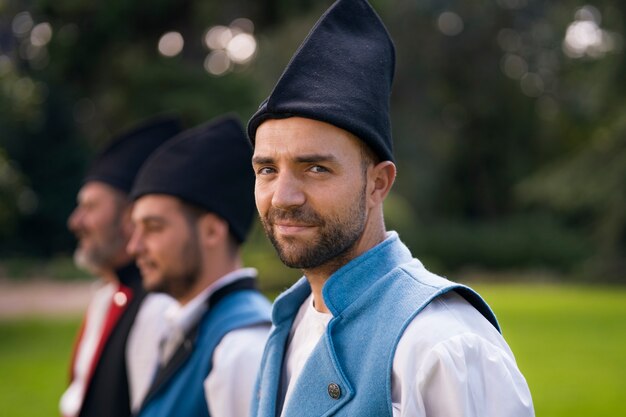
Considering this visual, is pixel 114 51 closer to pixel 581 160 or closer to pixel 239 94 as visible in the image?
pixel 239 94

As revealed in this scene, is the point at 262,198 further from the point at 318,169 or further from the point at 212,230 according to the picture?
the point at 212,230

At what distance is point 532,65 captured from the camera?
117 feet

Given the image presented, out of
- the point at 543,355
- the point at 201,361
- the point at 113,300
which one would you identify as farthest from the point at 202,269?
Answer: the point at 543,355

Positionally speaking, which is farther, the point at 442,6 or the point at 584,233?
the point at 584,233

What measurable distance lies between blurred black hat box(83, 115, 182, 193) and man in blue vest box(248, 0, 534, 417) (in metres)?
2.81

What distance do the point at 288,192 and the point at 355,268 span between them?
0.25 m

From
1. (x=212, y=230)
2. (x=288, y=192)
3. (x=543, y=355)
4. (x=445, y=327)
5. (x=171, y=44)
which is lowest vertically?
(x=543, y=355)

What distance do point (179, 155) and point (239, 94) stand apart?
14.2 meters

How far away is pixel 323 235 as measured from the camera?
221cm

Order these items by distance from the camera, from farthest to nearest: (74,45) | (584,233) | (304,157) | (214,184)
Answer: (584,233) → (74,45) → (214,184) → (304,157)

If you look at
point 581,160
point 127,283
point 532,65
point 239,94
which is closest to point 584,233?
point 532,65

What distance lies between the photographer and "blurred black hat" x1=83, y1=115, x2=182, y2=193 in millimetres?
5062

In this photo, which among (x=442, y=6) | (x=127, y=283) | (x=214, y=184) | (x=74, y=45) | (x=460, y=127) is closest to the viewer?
(x=214, y=184)

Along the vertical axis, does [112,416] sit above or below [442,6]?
below
